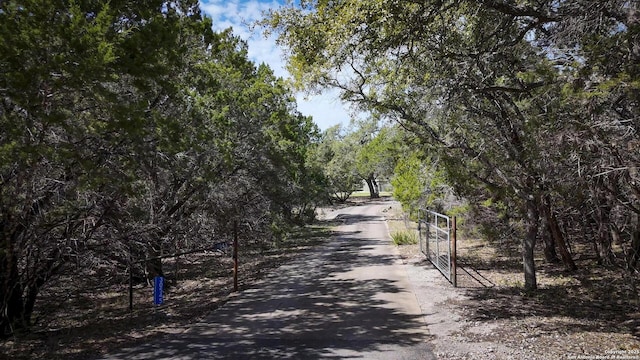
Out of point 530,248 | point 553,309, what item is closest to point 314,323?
point 553,309

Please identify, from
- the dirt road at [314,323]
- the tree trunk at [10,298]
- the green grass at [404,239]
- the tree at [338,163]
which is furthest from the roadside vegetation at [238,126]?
the tree at [338,163]

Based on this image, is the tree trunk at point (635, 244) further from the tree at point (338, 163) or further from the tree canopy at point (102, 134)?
the tree at point (338, 163)

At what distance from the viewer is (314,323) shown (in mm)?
7785

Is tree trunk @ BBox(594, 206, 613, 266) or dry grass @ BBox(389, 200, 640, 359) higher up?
tree trunk @ BBox(594, 206, 613, 266)

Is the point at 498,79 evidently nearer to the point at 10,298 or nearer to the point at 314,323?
the point at 314,323

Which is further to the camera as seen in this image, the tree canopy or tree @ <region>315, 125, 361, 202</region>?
tree @ <region>315, 125, 361, 202</region>

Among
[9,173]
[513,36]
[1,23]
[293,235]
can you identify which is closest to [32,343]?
[9,173]

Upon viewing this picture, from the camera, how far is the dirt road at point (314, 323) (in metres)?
6.32

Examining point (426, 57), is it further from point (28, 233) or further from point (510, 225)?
point (28, 233)

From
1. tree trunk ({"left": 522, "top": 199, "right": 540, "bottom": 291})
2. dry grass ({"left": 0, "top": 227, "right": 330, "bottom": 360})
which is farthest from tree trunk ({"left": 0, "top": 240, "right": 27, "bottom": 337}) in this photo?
tree trunk ({"left": 522, "top": 199, "right": 540, "bottom": 291})

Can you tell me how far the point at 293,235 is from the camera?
26844 mm

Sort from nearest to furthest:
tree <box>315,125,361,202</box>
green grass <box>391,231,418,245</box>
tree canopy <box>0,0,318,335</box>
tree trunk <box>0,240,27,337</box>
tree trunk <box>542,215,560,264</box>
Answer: tree canopy <box>0,0,318,335</box>
tree trunk <box>0,240,27,337</box>
tree trunk <box>542,215,560,264</box>
green grass <box>391,231,418,245</box>
tree <box>315,125,361,202</box>

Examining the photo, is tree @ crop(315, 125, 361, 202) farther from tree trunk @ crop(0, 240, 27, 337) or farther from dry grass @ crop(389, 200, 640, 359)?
tree trunk @ crop(0, 240, 27, 337)

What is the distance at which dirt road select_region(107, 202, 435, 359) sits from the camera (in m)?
6.32
